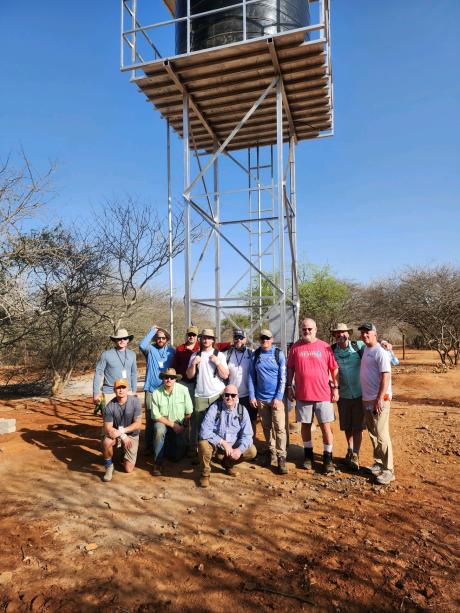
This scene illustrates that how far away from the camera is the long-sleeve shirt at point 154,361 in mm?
5832

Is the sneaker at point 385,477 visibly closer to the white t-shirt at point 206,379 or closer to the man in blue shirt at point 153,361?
the white t-shirt at point 206,379

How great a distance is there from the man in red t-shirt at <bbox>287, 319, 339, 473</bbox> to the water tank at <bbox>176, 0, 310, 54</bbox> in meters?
5.09

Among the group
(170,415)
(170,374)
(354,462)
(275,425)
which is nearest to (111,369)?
(170,374)

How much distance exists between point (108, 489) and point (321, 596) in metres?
2.86

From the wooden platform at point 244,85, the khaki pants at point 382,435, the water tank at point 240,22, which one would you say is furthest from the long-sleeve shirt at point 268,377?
the water tank at point 240,22

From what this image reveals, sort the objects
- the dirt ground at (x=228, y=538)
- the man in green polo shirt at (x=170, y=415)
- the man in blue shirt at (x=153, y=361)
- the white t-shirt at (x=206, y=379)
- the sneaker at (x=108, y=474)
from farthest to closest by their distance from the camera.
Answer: the man in blue shirt at (x=153, y=361), the white t-shirt at (x=206, y=379), the man in green polo shirt at (x=170, y=415), the sneaker at (x=108, y=474), the dirt ground at (x=228, y=538)

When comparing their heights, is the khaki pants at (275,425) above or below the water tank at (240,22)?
below

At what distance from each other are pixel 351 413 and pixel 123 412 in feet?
9.95

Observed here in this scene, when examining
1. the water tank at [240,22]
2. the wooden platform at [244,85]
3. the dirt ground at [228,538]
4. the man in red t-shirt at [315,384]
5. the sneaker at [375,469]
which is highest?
the water tank at [240,22]

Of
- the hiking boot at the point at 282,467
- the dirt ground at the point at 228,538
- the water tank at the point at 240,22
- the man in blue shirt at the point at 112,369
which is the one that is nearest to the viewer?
the dirt ground at the point at 228,538

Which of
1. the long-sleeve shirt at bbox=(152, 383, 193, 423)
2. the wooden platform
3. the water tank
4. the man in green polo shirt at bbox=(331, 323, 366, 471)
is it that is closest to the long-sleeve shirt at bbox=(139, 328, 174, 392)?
the long-sleeve shirt at bbox=(152, 383, 193, 423)

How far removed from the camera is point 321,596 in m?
2.76

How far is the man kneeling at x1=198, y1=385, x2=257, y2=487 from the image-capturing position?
4.95 meters

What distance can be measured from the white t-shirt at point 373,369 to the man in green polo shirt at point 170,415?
2.34 metres
